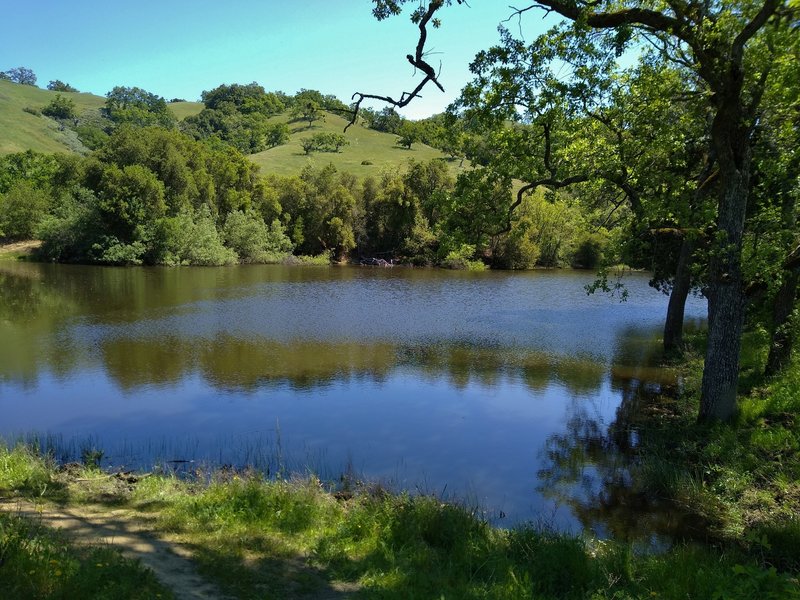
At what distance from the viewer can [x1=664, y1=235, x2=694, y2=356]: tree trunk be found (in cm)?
1850

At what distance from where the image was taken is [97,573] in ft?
13.7

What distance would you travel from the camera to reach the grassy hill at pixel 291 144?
81062 mm

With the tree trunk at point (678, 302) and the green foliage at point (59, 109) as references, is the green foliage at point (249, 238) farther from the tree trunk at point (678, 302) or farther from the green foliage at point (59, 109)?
the green foliage at point (59, 109)

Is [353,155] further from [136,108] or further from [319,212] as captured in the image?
[136,108]

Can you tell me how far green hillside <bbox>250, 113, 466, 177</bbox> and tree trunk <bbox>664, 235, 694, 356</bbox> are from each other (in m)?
51.7

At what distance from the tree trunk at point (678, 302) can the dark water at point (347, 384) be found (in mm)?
1096

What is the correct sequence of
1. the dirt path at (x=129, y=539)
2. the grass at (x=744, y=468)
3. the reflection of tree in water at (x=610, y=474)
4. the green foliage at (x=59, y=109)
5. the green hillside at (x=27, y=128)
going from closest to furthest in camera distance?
the dirt path at (x=129, y=539) → the grass at (x=744, y=468) → the reflection of tree in water at (x=610, y=474) → the green hillside at (x=27, y=128) → the green foliage at (x=59, y=109)

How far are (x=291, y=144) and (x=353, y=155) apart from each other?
47.6 feet

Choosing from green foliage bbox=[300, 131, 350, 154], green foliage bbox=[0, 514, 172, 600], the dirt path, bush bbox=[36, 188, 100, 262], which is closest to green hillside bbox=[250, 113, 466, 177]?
green foliage bbox=[300, 131, 350, 154]

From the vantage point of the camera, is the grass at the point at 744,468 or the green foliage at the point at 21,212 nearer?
the grass at the point at 744,468

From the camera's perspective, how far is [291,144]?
9775 centimetres

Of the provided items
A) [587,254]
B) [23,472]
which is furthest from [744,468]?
[587,254]

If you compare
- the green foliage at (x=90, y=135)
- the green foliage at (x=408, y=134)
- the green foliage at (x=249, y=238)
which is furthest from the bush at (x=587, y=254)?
the green foliage at (x=90, y=135)

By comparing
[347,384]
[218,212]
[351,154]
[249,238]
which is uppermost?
[351,154]
